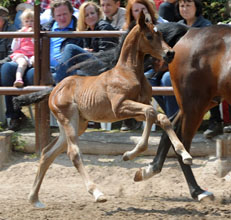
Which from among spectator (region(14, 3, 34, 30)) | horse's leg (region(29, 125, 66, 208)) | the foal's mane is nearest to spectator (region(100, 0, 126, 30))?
the foal's mane

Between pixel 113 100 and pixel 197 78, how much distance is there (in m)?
1.06

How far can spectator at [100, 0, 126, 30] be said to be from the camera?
7176 mm

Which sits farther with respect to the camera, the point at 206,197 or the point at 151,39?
the point at 206,197

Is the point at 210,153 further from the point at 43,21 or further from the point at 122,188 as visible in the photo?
the point at 43,21

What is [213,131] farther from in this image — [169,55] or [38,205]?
[38,205]

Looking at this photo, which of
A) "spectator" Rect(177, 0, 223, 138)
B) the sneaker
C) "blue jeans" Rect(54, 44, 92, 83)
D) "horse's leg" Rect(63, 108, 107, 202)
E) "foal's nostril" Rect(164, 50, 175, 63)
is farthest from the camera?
the sneaker

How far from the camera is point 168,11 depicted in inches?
296

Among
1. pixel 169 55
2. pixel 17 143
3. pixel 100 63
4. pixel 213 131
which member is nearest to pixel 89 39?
pixel 17 143

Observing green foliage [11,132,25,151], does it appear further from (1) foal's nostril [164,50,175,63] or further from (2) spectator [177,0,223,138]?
(1) foal's nostril [164,50,175,63]

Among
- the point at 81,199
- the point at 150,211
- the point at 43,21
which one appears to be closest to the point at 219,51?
the point at 150,211

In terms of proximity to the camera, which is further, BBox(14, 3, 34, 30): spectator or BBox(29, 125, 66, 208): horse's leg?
BBox(14, 3, 34, 30): spectator

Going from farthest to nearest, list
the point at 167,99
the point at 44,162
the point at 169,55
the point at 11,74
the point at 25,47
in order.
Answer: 1. the point at 25,47
2. the point at 11,74
3. the point at 167,99
4. the point at 44,162
5. the point at 169,55

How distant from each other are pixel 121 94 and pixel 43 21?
3.43 meters

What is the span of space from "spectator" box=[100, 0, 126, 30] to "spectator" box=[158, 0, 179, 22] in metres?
0.59
